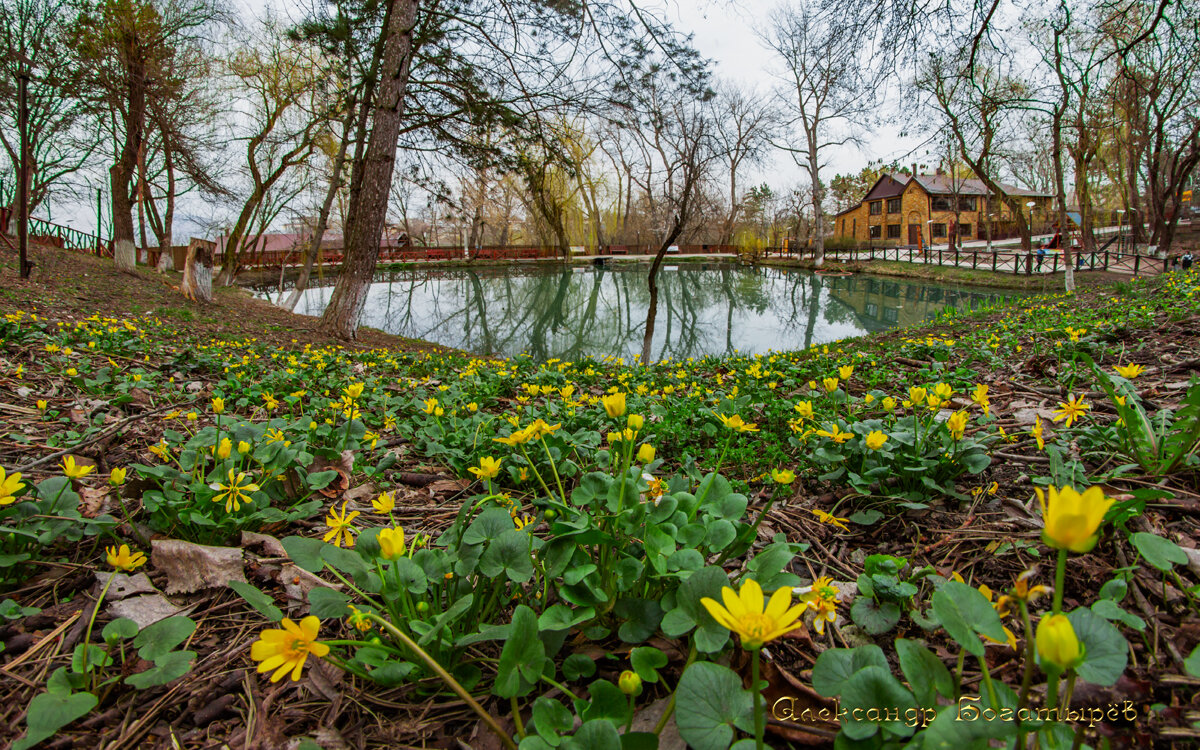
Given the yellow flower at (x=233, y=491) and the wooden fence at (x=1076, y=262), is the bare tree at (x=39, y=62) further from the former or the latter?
→ the wooden fence at (x=1076, y=262)

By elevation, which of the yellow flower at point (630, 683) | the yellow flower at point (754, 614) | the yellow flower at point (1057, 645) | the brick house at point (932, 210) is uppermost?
the brick house at point (932, 210)

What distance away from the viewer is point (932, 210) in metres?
41.3

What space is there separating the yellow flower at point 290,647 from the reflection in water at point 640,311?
22.4 ft

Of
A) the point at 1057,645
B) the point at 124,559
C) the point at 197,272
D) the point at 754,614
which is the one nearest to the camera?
the point at 1057,645

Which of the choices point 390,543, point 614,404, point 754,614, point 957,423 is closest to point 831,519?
point 957,423

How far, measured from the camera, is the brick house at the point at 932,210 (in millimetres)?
41156

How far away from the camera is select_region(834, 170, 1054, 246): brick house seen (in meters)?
41.2

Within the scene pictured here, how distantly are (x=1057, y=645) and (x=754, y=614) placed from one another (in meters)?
0.30

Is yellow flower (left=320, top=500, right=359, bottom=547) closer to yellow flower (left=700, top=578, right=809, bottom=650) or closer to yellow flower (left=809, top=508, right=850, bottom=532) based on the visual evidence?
yellow flower (left=700, top=578, right=809, bottom=650)

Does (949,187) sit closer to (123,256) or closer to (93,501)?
(123,256)

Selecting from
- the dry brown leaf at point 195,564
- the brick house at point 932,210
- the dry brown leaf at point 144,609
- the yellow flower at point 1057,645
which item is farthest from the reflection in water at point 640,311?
the brick house at point 932,210

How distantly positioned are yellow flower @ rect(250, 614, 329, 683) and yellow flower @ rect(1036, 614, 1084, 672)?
894mm

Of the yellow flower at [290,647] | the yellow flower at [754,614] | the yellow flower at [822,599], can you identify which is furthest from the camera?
the yellow flower at [822,599]

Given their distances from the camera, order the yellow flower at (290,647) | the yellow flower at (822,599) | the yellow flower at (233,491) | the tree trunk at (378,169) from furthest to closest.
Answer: the tree trunk at (378,169) → the yellow flower at (233,491) → the yellow flower at (822,599) → the yellow flower at (290,647)
